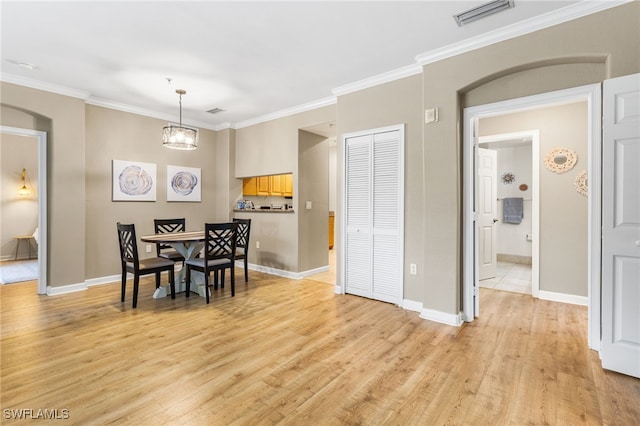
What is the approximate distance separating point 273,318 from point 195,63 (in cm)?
289

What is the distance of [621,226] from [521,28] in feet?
5.85

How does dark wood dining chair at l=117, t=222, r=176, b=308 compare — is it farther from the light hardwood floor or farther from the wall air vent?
the wall air vent

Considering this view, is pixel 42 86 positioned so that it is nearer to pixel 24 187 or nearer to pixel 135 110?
pixel 135 110

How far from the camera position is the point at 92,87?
408 centimetres

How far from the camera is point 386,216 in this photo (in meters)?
3.81

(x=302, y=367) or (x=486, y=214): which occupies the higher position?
(x=486, y=214)

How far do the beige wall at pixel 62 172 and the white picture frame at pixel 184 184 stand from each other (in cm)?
130

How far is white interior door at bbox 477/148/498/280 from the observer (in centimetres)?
480

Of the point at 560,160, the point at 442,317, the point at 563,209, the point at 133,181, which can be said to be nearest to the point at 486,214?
the point at 563,209

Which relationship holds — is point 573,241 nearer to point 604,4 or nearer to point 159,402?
point 604,4

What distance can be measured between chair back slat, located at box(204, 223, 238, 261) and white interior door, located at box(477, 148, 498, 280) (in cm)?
367

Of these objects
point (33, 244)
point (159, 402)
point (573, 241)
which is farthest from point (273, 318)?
point (33, 244)

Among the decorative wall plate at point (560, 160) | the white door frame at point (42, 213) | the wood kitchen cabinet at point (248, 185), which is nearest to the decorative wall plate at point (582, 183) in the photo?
the decorative wall plate at point (560, 160)

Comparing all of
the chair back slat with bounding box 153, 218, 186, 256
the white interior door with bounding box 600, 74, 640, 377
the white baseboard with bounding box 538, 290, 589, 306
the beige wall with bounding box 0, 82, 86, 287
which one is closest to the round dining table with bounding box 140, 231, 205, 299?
the chair back slat with bounding box 153, 218, 186, 256
